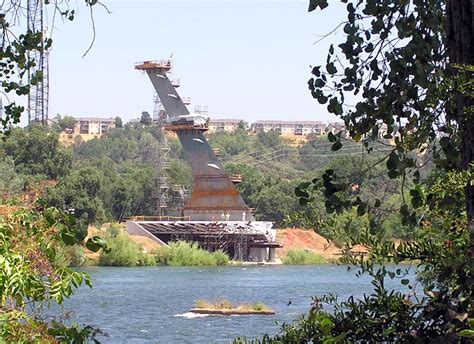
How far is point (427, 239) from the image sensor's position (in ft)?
12.4

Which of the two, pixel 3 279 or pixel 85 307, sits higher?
pixel 3 279

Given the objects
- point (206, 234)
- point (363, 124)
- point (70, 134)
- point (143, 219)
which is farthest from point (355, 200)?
point (70, 134)

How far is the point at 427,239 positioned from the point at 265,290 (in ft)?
113

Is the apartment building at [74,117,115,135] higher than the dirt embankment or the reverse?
higher

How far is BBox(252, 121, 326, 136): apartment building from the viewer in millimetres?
186500

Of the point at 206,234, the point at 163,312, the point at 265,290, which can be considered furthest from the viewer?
the point at 206,234

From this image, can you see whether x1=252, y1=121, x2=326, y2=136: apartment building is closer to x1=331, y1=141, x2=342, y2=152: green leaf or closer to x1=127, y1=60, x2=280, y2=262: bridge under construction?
x1=127, y1=60, x2=280, y2=262: bridge under construction

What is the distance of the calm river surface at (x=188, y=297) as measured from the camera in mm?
24281

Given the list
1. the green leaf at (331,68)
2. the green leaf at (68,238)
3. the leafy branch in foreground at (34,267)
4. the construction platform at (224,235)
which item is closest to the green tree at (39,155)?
the construction platform at (224,235)

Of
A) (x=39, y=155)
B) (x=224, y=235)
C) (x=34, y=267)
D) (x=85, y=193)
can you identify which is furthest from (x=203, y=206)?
(x=34, y=267)

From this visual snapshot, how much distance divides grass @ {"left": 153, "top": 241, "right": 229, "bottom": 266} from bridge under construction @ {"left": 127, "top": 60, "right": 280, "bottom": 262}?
1.03 metres

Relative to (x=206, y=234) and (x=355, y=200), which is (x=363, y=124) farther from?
(x=206, y=234)

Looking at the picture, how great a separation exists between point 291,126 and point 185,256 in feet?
460

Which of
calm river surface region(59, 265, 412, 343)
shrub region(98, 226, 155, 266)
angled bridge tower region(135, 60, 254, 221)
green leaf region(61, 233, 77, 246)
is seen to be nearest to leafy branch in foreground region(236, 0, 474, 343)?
green leaf region(61, 233, 77, 246)
